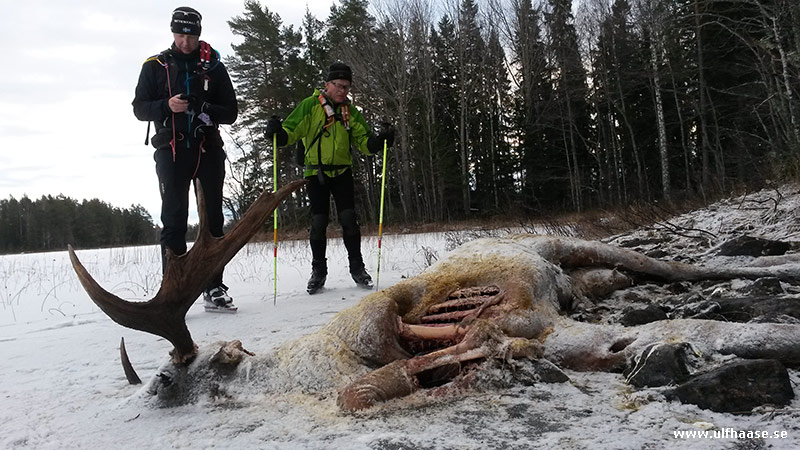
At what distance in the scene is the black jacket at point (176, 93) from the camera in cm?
356

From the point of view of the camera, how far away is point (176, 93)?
3670 mm

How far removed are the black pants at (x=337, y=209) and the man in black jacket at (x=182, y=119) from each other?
38.8 inches

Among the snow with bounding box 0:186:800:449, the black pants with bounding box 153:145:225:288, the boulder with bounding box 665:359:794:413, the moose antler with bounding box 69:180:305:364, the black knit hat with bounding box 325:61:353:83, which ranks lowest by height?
the snow with bounding box 0:186:800:449

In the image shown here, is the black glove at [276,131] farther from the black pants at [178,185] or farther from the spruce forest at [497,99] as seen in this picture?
the spruce forest at [497,99]

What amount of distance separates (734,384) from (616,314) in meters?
1.23

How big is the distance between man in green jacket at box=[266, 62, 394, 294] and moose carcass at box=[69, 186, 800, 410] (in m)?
2.22

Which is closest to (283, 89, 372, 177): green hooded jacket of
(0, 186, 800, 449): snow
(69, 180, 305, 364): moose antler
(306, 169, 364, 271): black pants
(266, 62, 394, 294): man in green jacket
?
(266, 62, 394, 294): man in green jacket

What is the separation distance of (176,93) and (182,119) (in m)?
0.22

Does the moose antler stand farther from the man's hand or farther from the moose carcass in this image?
the man's hand

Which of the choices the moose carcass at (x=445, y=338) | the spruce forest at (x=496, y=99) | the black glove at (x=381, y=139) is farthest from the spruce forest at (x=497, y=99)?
the moose carcass at (x=445, y=338)

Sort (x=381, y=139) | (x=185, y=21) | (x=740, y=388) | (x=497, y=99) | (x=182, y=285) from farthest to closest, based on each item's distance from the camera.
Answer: (x=497, y=99), (x=381, y=139), (x=185, y=21), (x=182, y=285), (x=740, y=388)

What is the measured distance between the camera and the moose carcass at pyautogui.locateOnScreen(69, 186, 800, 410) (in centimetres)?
158

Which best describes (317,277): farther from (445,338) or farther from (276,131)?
(445,338)

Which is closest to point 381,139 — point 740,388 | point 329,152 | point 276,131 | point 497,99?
point 329,152
